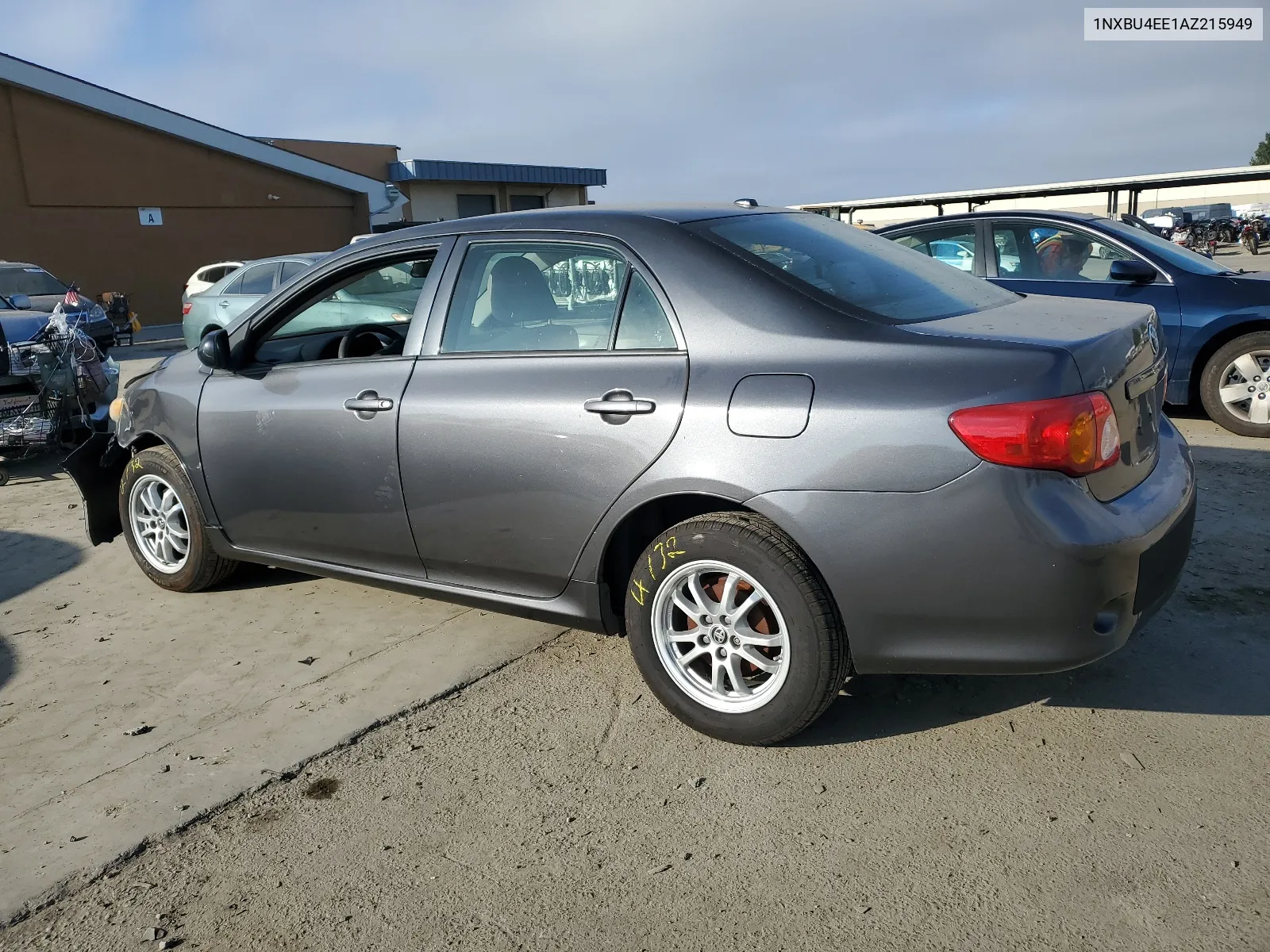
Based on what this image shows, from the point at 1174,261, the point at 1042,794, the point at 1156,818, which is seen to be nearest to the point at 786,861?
the point at 1042,794

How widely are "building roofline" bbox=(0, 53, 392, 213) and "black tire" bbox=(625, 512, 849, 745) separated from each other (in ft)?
81.2

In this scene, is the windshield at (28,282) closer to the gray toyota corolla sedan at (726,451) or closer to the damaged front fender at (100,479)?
the damaged front fender at (100,479)

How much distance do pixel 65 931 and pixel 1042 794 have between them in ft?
8.34

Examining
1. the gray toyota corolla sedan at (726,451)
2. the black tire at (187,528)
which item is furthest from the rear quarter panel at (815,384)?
the black tire at (187,528)

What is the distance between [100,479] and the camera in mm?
5086

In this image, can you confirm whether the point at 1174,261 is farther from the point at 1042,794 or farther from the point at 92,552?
the point at 92,552

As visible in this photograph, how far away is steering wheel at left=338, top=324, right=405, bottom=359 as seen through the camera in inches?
158

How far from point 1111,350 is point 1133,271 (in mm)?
4720

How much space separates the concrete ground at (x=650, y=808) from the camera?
2402 millimetres

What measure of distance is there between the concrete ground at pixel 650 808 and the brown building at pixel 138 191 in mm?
22871

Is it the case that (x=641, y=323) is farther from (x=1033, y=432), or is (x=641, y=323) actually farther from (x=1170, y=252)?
(x=1170, y=252)

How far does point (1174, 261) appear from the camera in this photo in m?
7.26

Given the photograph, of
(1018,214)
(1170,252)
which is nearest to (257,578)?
(1018,214)

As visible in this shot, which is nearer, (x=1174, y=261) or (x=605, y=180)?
(x=1174, y=261)
